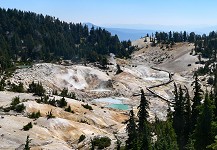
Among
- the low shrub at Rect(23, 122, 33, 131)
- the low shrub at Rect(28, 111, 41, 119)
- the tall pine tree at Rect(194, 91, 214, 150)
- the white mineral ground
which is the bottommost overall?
the white mineral ground

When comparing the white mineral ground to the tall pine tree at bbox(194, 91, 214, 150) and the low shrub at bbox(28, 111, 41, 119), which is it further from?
the tall pine tree at bbox(194, 91, 214, 150)

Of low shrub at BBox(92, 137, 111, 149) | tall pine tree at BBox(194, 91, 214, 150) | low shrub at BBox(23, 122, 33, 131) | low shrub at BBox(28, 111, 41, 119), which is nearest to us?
tall pine tree at BBox(194, 91, 214, 150)

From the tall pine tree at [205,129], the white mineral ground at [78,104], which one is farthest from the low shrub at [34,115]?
the tall pine tree at [205,129]

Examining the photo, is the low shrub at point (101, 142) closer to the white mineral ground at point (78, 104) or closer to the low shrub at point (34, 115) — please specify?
the white mineral ground at point (78, 104)

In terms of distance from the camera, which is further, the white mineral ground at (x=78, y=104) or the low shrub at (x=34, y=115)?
the low shrub at (x=34, y=115)

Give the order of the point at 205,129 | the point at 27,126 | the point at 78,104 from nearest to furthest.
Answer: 1. the point at 205,129
2. the point at 27,126
3. the point at 78,104

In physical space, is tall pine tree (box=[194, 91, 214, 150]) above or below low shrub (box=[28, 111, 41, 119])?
above

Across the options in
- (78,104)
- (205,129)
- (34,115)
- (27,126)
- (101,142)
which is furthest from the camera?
(78,104)

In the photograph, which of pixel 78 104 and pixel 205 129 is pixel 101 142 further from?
pixel 78 104

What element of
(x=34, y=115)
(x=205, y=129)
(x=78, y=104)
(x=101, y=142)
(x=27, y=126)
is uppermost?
(x=205, y=129)

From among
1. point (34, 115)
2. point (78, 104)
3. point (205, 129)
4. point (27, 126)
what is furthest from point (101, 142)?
point (78, 104)

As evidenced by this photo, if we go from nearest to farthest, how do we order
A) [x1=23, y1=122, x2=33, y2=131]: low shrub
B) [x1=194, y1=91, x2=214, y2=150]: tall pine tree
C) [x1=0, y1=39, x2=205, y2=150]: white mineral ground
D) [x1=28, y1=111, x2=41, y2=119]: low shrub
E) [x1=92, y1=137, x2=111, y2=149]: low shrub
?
[x1=194, y1=91, x2=214, y2=150]: tall pine tree, [x1=92, y1=137, x2=111, y2=149]: low shrub, [x1=0, y1=39, x2=205, y2=150]: white mineral ground, [x1=23, y1=122, x2=33, y2=131]: low shrub, [x1=28, y1=111, x2=41, y2=119]: low shrub

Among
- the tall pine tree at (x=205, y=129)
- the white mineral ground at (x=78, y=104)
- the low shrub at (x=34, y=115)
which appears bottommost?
the white mineral ground at (x=78, y=104)

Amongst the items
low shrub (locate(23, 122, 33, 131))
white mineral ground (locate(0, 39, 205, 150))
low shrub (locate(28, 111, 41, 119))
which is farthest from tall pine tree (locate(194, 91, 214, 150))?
low shrub (locate(28, 111, 41, 119))
